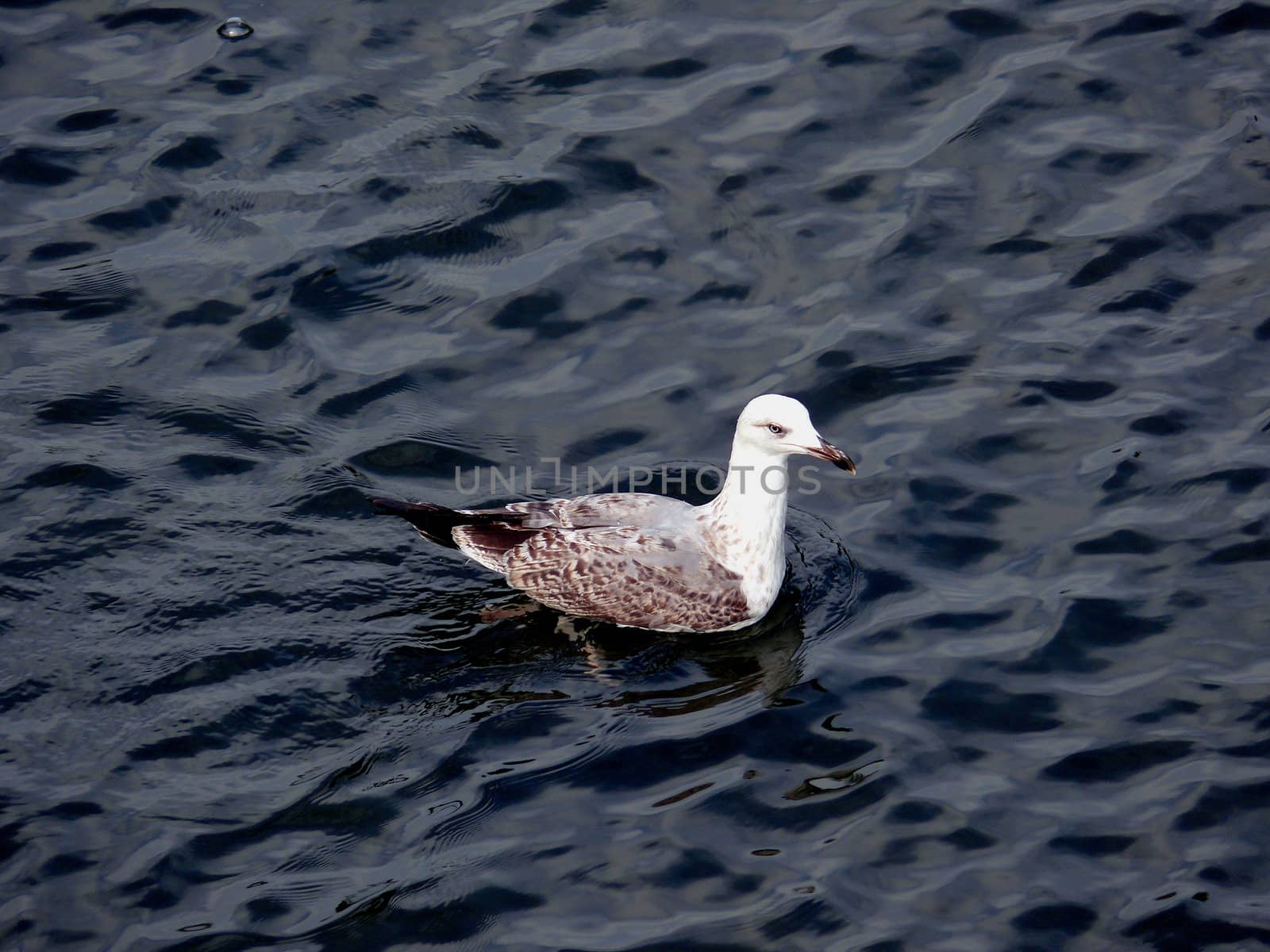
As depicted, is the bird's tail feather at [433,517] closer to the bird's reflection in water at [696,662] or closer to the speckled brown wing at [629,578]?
the speckled brown wing at [629,578]

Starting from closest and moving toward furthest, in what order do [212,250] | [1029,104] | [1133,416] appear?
[1133,416] < [212,250] < [1029,104]

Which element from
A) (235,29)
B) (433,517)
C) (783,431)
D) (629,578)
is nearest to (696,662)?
(629,578)

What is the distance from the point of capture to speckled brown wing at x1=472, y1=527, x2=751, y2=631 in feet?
27.1

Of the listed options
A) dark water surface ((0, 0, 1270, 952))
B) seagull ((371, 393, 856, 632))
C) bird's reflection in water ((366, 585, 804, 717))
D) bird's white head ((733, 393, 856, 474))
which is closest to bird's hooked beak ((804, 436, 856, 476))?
bird's white head ((733, 393, 856, 474))

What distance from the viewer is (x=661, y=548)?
331 inches

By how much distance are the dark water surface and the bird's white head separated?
91 cm

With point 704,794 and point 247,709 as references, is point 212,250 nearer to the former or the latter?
point 247,709

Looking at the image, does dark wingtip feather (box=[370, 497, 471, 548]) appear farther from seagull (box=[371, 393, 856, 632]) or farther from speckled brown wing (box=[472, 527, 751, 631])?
speckled brown wing (box=[472, 527, 751, 631])

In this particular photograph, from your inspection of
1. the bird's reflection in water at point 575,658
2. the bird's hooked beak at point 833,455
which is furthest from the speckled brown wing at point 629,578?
the bird's hooked beak at point 833,455

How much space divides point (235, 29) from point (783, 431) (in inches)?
273

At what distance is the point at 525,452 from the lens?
937 centimetres

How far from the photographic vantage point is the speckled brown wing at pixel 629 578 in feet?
27.1

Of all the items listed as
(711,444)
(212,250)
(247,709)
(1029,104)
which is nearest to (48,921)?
(247,709)

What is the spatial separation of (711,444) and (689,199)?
248 cm
